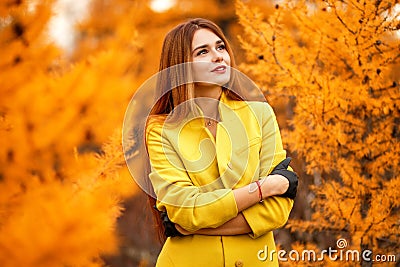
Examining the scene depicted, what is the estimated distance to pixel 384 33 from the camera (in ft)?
9.07

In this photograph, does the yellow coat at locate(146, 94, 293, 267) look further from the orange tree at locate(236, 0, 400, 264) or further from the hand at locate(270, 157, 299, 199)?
the orange tree at locate(236, 0, 400, 264)

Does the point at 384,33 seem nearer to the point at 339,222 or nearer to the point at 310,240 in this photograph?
the point at 339,222

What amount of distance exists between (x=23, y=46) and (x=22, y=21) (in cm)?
9

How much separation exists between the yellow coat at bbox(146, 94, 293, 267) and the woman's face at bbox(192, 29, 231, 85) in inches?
4.4

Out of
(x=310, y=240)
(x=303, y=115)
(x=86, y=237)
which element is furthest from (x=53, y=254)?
(x=310, y=240)

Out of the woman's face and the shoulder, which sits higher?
the woman's face

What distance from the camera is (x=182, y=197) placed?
82.7 inches

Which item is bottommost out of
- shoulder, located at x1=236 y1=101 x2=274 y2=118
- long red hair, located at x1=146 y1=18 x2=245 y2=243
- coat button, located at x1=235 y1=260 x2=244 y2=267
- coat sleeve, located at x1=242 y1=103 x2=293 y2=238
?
coat button, located at x1=235 y1=260 x2=244 y2=267

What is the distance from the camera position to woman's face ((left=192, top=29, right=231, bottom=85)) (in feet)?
7.54

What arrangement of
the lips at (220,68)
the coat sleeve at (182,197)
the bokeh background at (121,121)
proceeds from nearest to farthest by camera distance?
the bokeh background at (121,121) → the coat sleeve at (182,197) → the lips at (220,68)

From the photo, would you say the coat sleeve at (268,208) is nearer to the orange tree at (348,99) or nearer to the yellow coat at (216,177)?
the yellow coat at (216,177)

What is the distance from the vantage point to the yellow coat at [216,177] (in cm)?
209

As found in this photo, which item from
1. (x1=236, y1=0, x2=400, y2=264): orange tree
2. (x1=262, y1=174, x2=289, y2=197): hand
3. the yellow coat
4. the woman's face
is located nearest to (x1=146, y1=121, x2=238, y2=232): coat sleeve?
the yellow coat

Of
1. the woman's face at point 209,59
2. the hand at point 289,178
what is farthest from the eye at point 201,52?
the hand at point 289,178
